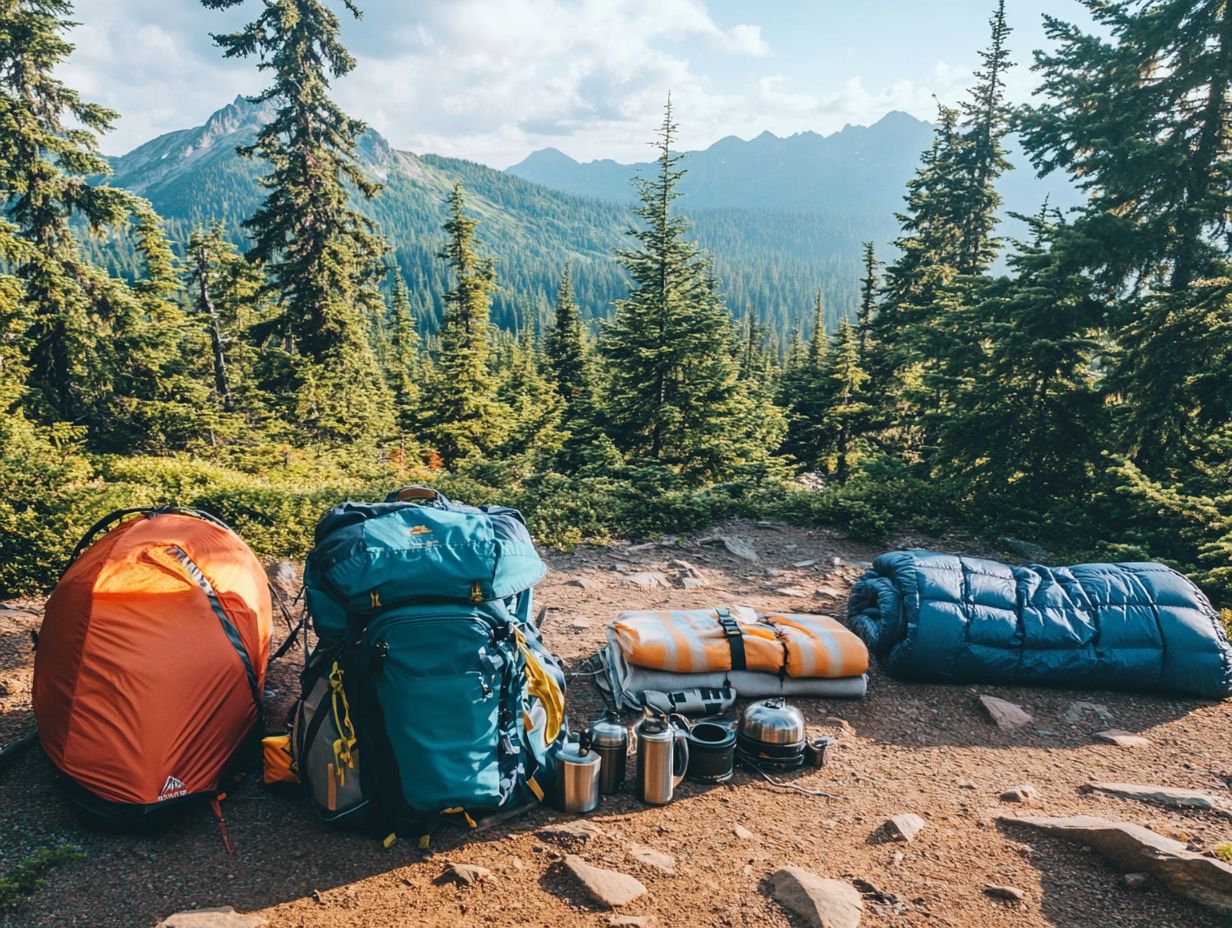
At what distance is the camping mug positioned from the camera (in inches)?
171

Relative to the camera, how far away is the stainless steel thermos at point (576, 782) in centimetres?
425

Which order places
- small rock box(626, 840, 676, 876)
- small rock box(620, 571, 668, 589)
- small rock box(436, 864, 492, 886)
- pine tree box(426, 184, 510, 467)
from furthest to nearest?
1. pine tree box(426, 184, 510, 467)
2. small rock box(620, 571, 668, 589)
3. small rock box(626, 840, 676, 876)
4. small rock box(436, 864, 492, 886)

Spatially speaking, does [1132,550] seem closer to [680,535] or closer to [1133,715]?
[1133,715]

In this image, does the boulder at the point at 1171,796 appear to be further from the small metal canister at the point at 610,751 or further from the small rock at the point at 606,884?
the small rock at the point at 606,884

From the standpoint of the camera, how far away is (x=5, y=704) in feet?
17.1

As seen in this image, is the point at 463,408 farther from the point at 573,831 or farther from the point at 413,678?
the point at 573,831

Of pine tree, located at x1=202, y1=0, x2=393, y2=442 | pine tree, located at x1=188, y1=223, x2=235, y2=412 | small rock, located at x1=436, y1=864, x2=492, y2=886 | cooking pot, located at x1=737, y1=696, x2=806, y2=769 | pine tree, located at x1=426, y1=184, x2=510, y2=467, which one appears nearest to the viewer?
small rock, located at x1=436, y1=864, x2=492, y2=886

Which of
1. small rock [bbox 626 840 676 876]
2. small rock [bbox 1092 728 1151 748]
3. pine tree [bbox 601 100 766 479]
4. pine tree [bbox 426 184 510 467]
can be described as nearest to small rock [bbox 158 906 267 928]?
small rock [bbox 626 840 676 876]

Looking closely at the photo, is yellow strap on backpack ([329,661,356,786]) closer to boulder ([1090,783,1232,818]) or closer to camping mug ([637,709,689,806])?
camping mug ([637,709,689,806])

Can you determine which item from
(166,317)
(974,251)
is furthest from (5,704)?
(974,251)

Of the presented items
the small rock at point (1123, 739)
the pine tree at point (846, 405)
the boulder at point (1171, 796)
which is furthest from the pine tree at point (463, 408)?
the boulder at point (1171, 796)

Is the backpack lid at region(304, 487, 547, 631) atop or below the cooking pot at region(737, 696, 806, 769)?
atop

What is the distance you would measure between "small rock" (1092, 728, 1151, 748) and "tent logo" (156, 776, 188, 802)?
250 inches

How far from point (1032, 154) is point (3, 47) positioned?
20.2 metres
